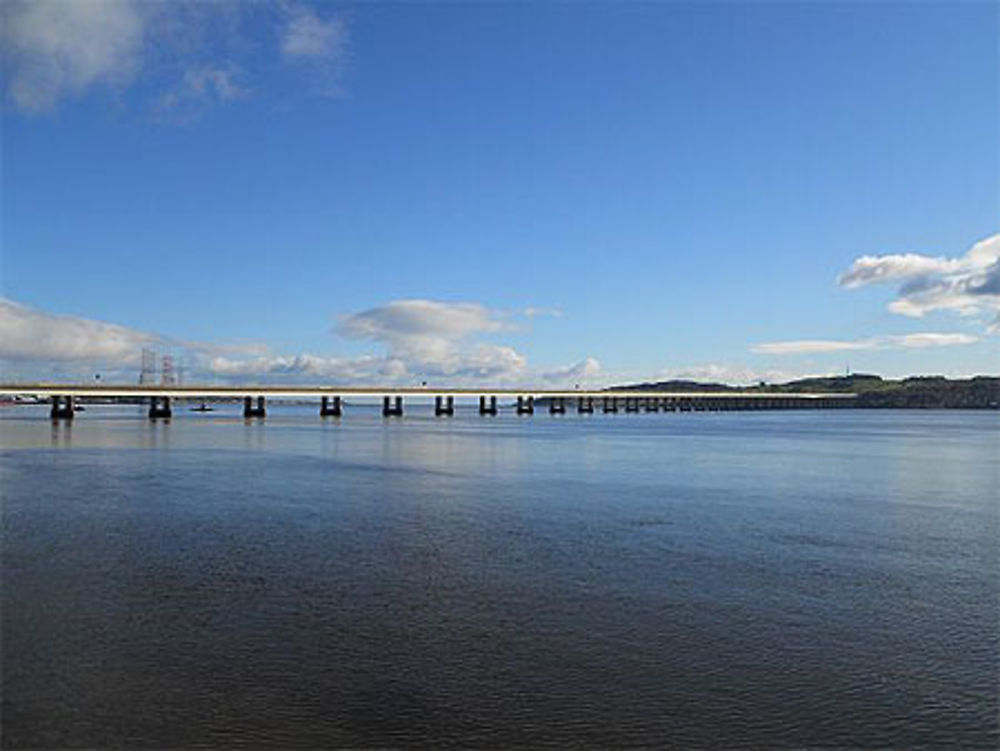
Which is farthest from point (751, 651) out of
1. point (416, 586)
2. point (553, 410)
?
point (553, 410)

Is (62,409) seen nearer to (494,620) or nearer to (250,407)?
(250,407)

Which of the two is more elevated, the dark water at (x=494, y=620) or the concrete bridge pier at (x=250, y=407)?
the concrete bridge pier at (x=250, y=407)

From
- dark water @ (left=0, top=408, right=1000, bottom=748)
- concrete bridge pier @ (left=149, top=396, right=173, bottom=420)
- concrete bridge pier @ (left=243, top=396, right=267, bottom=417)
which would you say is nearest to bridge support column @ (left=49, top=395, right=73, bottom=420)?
concrete bridge pier @ (left=149, top=396, right=173, bottom=420)

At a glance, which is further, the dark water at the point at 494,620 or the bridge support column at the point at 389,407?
the bridge support column at the point at 389,407

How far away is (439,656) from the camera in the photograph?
11.1 meters

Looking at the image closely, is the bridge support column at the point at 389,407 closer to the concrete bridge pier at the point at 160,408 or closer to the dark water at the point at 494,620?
the concrete bridge pier at the point at 160,408

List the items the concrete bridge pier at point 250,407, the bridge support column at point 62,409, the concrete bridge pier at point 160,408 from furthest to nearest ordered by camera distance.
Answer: the concrete bridge pier at point 250,407
the concrete bridge pier at point 160,408
the bridge support column at point 62,409

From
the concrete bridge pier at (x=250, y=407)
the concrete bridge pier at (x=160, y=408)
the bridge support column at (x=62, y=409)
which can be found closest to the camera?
the bridge support column at (x=62, y=409)

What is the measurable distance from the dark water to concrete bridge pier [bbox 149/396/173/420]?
92.6 m

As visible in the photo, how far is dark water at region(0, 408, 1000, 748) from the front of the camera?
9.12m

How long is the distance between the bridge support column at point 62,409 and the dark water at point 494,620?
86295 mm

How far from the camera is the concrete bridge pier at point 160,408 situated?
115375mm

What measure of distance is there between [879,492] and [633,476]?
10759 mm

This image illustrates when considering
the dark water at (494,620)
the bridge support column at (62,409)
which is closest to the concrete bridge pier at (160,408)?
the bridge support column at (62,409)
